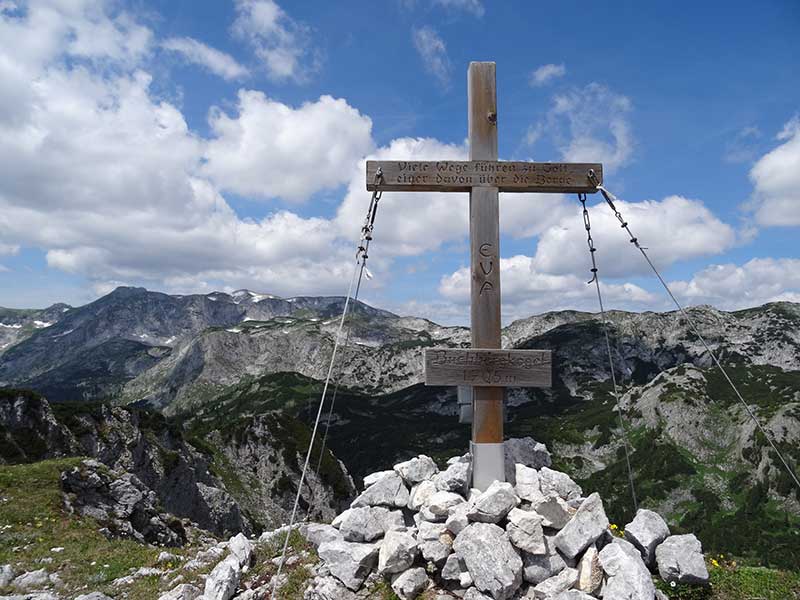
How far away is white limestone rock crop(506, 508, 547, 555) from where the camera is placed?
814 centimetres

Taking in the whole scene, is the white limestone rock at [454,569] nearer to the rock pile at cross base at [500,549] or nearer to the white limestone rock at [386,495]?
the rock pile at cross base at [500,549]

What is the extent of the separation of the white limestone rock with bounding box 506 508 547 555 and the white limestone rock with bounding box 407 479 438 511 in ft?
6.52

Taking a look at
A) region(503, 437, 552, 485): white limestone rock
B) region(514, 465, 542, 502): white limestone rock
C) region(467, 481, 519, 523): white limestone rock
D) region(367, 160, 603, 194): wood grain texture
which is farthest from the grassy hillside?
region(367, 160, 603, 194): wood grain texture

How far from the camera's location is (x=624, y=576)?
299 inches

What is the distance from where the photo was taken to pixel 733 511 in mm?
135125

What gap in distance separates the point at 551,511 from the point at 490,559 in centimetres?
157

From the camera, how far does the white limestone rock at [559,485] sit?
9.96 meters

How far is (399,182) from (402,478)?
6546 mm

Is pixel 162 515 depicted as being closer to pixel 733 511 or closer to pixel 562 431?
pixel 733 511

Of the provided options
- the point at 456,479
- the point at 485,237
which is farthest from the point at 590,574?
the point at 485,237

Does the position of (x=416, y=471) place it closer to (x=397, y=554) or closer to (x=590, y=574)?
(x=397, y=554)

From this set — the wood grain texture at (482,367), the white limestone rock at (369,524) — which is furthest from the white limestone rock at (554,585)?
the wood grain texture at (482,367)

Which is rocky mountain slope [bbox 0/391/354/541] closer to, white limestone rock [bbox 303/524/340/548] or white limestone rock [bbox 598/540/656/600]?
white limestone rock [bbox 303/524/340/548]

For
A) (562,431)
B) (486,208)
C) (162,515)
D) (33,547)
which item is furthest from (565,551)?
(562,431)
